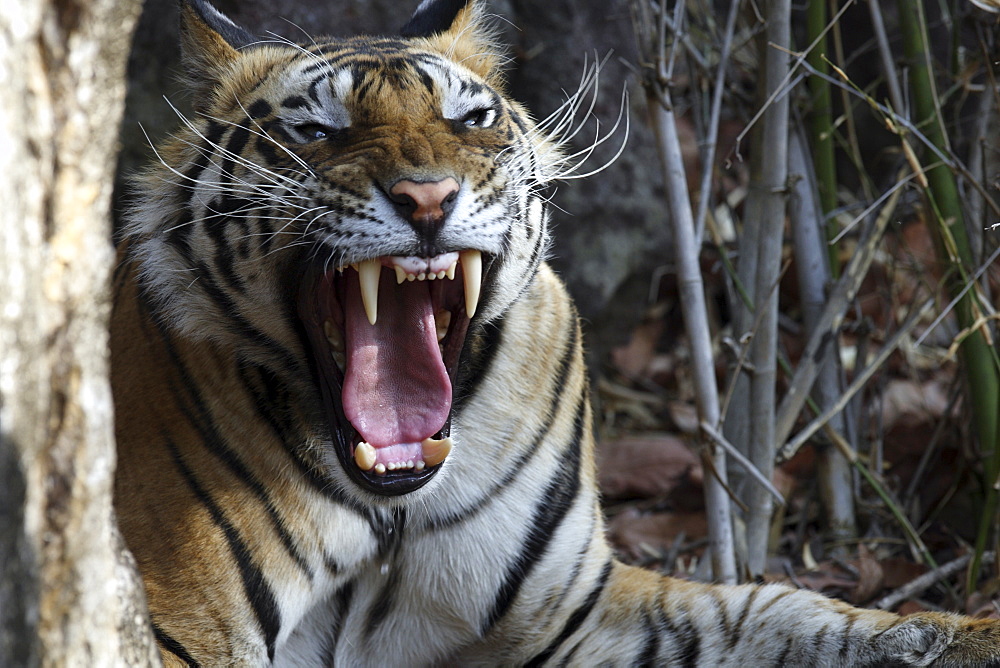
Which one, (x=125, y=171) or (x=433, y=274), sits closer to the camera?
(x=433, y=274)

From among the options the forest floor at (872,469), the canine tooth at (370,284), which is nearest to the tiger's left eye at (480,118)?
the canine tooth at (370,284)

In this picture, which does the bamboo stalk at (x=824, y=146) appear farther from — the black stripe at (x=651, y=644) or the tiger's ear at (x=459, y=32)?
the black stripe at (x=651, y=644)

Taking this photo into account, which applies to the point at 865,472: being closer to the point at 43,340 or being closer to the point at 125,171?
the point at 43,340

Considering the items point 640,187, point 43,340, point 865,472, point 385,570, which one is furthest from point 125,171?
point 43,340

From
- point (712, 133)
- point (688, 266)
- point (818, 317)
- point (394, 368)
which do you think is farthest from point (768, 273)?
point (394, 368)

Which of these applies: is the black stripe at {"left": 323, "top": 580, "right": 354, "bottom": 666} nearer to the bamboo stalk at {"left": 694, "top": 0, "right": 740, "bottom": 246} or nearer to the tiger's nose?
the tiger's nose

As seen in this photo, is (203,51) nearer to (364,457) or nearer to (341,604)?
(364,457)

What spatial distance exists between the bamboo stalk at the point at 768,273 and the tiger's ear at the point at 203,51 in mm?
1135

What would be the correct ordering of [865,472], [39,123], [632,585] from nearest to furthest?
[39,123] < [632,585] < [865,472]

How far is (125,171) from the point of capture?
3697 millimetres

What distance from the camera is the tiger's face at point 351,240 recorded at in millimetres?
1798

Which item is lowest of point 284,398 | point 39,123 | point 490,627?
point 490,627

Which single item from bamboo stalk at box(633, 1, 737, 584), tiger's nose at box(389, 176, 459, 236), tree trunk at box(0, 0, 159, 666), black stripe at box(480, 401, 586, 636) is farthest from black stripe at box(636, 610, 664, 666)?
tree trunk at box(0, 0, 159, 666)

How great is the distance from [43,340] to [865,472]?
222 cm
